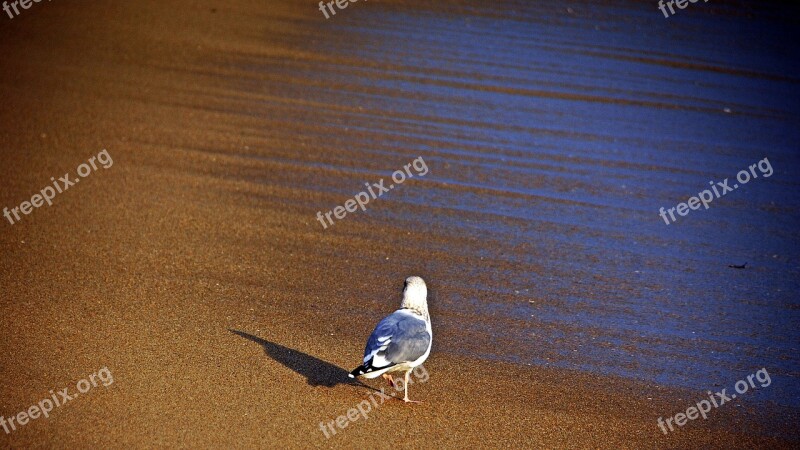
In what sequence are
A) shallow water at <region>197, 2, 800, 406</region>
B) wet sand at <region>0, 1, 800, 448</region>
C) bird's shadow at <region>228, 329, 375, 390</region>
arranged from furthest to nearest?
1. shallow water at <region>197, 2, 800, 406</region>
2. bird's shadow at <region>228, 329, 375, 390</region>
3. wet sand at <region>0, 1, 800, 448</region>

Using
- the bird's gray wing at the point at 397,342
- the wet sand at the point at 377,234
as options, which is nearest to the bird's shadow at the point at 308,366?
the wet sand at the point at 377,234

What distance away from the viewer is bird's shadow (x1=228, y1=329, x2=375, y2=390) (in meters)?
5.89

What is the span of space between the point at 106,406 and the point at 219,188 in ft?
12.7

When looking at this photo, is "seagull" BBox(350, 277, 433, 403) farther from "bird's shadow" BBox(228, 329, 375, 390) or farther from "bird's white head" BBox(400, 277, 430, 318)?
"bird's shadow" BBox(228, 329, 375, 390)

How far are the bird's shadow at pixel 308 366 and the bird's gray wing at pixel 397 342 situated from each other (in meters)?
0.57

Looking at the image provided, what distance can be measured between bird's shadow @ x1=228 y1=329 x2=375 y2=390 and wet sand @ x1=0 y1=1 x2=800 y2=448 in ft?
0.10

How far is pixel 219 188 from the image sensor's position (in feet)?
29.1

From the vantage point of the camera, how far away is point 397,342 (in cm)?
539

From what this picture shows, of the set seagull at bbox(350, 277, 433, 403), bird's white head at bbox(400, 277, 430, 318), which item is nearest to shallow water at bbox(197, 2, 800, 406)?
Result: bird's white head at bbox(400, 277, 430, 318)

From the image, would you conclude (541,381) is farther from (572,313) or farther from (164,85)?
(164,85)

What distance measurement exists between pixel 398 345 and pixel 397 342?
22mm

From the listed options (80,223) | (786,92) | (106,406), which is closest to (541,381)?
(106,406)

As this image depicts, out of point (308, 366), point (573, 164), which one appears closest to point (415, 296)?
point (308, 366)

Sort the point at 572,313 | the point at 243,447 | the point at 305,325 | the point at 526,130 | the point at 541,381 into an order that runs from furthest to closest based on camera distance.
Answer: the point at 526,130 < the point at 572,313 < the point at 305,325 < the point at 541,381 < the point at 243,447
